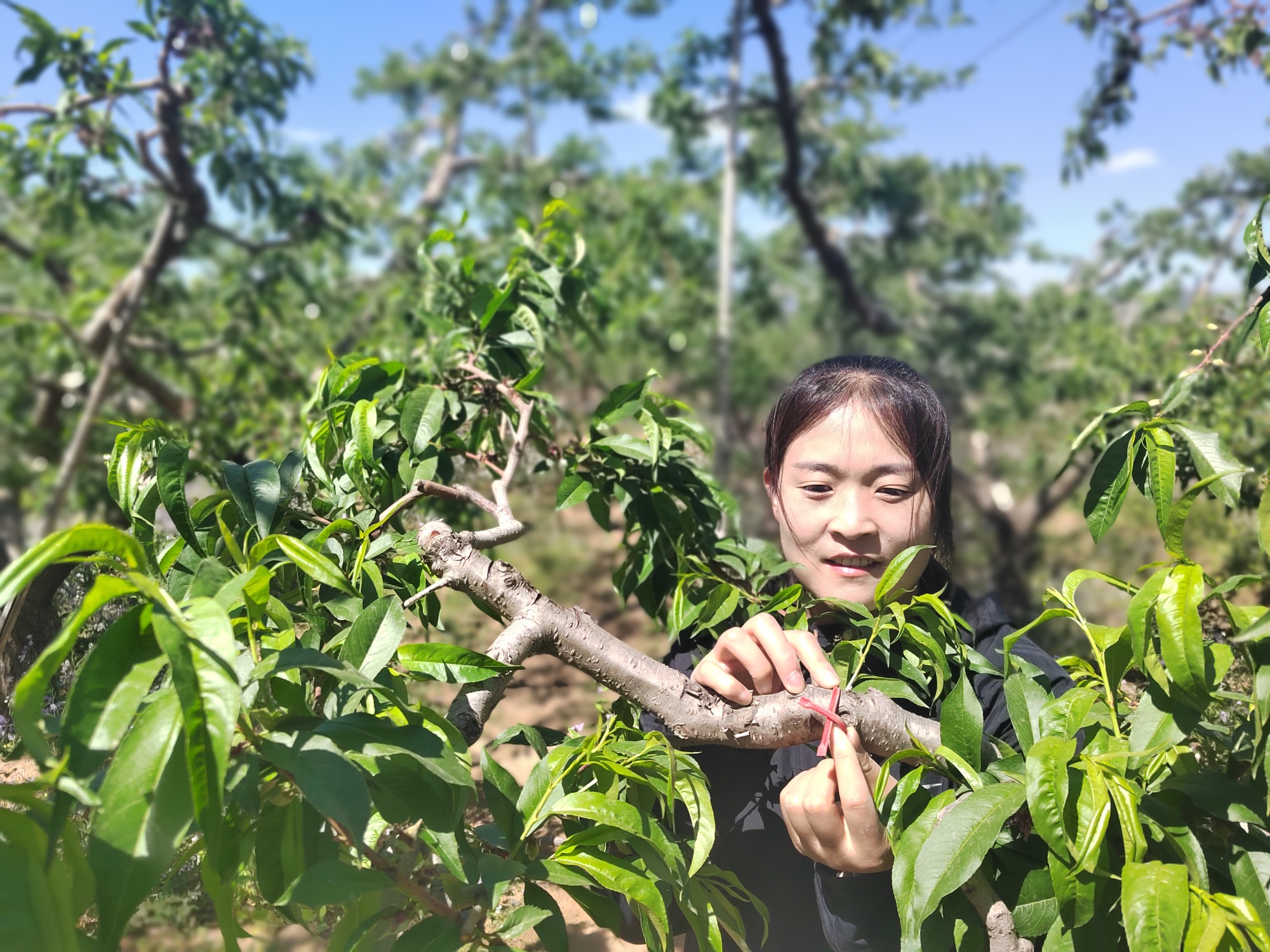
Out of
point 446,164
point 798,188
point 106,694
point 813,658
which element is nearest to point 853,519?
point 813,658

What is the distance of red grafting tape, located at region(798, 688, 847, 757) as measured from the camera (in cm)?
88

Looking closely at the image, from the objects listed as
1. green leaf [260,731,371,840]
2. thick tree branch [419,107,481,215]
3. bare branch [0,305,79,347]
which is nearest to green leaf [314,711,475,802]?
green leaf [260,731,371,840]

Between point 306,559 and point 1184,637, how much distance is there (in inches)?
30.5

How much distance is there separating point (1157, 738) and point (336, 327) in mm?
6714

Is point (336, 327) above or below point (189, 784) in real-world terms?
above

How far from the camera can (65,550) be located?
0.58 meters

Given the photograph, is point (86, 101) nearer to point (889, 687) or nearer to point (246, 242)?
point (246, 242)

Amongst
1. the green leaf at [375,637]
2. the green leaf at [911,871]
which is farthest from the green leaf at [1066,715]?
the green leaf at [375,637]

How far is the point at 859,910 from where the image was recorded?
0.95 meters

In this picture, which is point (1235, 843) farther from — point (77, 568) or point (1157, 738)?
point (77, 568)

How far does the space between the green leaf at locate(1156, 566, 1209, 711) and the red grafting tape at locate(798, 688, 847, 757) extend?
11.8 inches

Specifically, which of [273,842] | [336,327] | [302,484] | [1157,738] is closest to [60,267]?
[336,327]

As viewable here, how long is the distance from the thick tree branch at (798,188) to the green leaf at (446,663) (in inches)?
255

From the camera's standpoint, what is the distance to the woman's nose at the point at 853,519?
1.15 m
